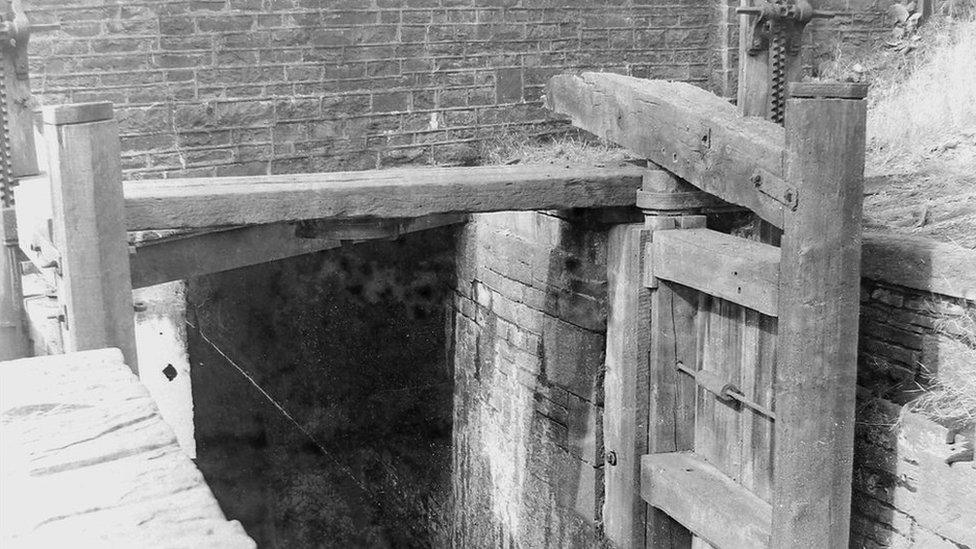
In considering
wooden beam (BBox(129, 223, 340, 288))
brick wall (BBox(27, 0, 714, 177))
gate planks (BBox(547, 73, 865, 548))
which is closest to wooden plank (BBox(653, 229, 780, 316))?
gate planks (BBox(547, 73, 865, 548))

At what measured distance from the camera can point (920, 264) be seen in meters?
4.05

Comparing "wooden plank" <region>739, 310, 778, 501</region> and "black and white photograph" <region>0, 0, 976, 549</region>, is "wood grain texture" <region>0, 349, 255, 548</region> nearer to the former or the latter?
"black and white photograph" <region>0, 0, 976, 549</region>

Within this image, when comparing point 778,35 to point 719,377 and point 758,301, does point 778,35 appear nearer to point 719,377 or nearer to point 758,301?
point 719,377

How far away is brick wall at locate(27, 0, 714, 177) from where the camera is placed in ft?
21.8

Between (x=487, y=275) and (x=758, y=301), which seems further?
(x=487, y=275)

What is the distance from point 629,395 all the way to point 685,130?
4.37ft

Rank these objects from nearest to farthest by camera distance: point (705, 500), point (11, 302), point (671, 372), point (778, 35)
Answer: point (705, 500) < point (671, 372) < point (11, 302) < point (778, 35)

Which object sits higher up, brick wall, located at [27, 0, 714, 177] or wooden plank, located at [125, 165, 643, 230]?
brick wall, located at [27, 0, 714, 177]

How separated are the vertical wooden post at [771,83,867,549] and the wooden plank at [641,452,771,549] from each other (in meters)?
0.20

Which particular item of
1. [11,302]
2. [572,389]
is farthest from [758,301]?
[11,302]

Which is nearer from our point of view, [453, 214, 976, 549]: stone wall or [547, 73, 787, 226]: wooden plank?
[453, 214, 976, 549]: stone wall

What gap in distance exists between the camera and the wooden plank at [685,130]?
4.08m

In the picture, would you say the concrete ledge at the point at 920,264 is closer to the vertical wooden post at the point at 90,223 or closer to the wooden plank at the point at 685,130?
the wooden plank at the point at 685,130

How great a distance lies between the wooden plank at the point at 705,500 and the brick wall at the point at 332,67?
3711mm
